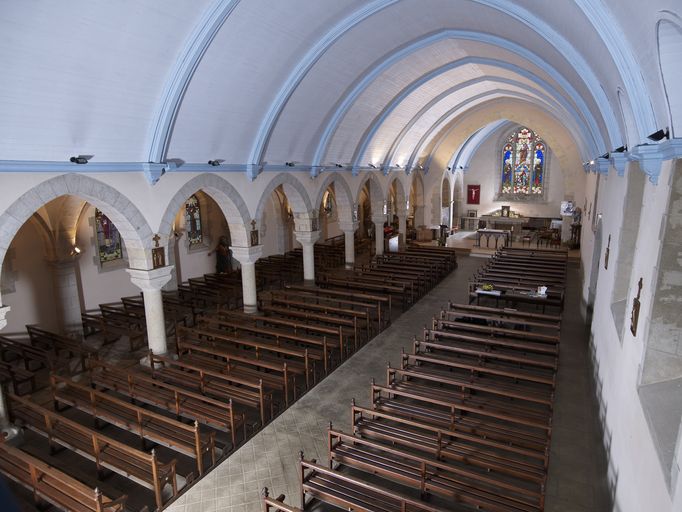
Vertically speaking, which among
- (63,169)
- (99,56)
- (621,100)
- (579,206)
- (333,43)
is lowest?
(579,206)

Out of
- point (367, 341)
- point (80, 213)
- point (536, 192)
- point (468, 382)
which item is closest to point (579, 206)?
point (536, 192)

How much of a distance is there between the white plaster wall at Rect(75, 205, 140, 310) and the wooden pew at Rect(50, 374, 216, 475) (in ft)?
23.3

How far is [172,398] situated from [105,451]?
1551mm

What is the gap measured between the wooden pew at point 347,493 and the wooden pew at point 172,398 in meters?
1.91

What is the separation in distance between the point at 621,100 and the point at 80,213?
1351 cm

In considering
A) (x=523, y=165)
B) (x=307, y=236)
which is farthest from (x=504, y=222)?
(x=307, y=236)

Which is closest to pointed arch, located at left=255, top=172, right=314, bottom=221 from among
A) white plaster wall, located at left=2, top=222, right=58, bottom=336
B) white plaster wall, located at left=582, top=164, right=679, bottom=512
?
white plaster wall, located at left=2, top=222, right=58, bottom=336

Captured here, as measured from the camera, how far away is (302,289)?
1470 centimetres

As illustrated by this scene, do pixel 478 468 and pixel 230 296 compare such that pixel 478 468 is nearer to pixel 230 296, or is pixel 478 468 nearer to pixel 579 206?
pixel 230 296

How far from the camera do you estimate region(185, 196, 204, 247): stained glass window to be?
18.5 metres

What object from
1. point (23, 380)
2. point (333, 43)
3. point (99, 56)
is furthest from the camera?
point (333, 43)

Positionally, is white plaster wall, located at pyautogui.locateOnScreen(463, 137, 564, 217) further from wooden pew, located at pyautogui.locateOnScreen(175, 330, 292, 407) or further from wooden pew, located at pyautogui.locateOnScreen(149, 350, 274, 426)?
wooden pew, located at pyautogui.locateOnScreen(149, 350, 274, 426)

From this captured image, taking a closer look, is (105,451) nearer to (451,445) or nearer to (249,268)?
(451,445)

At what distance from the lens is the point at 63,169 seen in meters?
8.73
